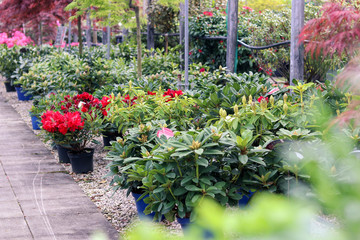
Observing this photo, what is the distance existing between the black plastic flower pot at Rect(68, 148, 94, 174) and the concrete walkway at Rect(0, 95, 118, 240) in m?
0.14

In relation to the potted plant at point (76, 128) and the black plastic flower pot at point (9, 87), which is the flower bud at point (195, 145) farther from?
the black plastic flower pot at point (9, 87)

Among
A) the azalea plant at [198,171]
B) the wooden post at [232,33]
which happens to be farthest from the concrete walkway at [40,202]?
the wooden post at [232,33]

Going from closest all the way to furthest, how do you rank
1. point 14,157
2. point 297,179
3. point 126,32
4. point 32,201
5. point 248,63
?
1. point 297,179
2. point 32,201
3. point 14,157
4. point 248,63
5. point 126,32

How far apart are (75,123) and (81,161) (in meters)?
0.48

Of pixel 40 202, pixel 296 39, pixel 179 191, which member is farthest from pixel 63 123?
pixel 296 39

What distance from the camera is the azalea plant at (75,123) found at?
15.7ft

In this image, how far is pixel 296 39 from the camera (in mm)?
4805

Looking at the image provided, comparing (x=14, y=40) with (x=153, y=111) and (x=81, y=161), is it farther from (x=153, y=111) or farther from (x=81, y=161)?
(x=153, y=111)

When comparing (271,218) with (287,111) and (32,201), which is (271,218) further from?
(32,201)

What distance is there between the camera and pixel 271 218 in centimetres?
39

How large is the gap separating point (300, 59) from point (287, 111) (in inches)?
59.1

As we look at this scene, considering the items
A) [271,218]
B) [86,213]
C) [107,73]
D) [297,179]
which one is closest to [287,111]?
[297,179]

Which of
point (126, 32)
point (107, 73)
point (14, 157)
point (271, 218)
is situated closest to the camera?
point (271, 218)

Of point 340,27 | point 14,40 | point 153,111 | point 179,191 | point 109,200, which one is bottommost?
point 109,200
